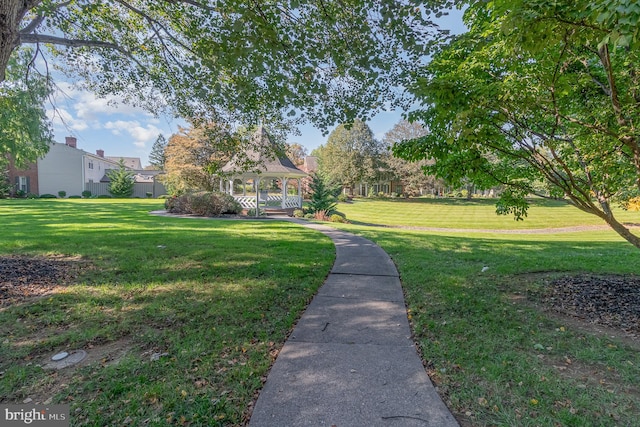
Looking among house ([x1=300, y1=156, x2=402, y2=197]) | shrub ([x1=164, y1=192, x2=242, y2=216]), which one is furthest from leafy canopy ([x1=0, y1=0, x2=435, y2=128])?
house ([x1=300, y1=156, x2=402, y2=197])

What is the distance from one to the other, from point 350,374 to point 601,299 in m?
4.07

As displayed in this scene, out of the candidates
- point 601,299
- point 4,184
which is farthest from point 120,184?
point 601,299

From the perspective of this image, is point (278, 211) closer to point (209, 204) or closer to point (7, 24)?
point (209, 204)

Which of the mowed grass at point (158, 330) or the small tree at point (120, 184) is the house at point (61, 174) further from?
the mowed grass at point (158, 330)

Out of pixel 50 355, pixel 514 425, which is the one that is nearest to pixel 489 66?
pixel 514 425

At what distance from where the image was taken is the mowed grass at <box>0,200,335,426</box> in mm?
2264

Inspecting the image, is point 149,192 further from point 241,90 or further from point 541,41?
point 541,41

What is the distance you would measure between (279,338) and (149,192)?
39.5 metres

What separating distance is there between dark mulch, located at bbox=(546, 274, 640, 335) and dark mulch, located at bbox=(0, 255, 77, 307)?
286 inches

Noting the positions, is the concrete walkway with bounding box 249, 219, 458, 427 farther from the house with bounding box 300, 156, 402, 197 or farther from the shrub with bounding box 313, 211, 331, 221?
the house with bounding box 300, 156, 402, 197

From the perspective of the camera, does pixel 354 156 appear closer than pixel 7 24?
No

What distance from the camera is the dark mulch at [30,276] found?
446 centimetres

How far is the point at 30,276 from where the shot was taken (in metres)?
5.11

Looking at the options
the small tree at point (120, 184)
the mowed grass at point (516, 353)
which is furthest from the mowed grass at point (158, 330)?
the small tree at point (120, 184)
